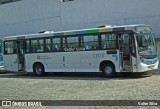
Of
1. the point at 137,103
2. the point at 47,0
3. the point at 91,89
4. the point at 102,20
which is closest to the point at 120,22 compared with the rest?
the point at 102,20

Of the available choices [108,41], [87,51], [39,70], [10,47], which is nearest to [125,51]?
[108,41]

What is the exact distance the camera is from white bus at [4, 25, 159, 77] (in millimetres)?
16609

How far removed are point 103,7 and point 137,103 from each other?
16077 millimetres

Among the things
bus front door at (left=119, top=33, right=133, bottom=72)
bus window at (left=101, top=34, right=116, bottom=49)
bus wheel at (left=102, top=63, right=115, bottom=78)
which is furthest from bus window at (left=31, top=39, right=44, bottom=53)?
bus front door at (left=119, top=33, right=133, bottom=72)

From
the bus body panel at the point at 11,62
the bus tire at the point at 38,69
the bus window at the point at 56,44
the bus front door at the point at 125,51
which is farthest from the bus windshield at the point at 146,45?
the bus body panel at the point at 11,62

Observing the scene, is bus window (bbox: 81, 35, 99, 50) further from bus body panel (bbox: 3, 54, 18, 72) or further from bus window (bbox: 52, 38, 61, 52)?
bus body panel (bbox: 3, 54, 18, 72)

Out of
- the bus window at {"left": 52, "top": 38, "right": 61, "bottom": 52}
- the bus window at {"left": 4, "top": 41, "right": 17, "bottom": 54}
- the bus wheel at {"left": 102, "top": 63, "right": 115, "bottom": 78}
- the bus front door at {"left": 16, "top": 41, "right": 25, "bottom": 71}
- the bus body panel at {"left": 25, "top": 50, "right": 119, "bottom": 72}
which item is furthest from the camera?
the bus window at {"left": 4, "top": 41, "right": 17, "bottom": 54}

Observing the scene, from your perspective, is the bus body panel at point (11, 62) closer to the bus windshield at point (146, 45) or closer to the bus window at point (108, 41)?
the bus window at point (108, 41)

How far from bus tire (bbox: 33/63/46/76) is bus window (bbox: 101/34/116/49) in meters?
5.07

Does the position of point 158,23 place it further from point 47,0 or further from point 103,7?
point 47,0

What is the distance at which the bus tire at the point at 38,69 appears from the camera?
20.9 m

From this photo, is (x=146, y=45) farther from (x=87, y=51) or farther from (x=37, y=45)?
(x=37, y=45)

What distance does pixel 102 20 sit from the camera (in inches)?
976

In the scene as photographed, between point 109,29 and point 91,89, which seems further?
point 109,29
